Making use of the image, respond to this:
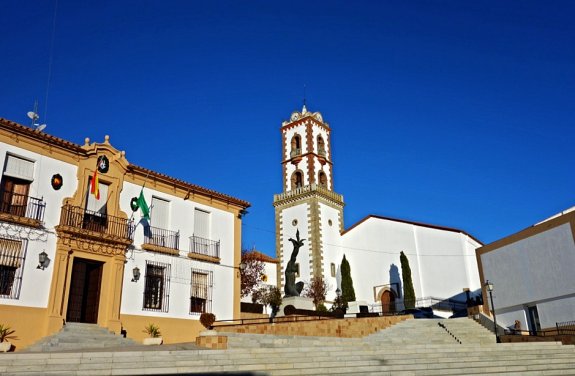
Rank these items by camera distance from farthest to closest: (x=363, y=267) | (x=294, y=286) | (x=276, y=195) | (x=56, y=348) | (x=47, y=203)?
1. (x=276, y=195)
2. (x=363, y=267)
3. (x=294, y=286)
4. (x=47, y=203)
5. (x=56, y=348)

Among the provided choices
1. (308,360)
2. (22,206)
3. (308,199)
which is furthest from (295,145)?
(308,360)

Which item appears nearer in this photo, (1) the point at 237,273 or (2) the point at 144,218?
(2) the point at 144,218

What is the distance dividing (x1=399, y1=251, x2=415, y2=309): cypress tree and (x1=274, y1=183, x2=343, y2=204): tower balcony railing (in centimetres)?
900

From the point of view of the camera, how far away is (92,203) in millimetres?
18984

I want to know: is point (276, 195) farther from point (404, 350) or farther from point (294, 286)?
point (404, 350)

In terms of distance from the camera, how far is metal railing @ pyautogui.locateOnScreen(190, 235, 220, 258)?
22.0 metres

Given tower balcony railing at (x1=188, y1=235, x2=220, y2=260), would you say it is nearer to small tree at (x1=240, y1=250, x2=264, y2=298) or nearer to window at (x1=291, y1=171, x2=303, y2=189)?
small tree at (x1=240, y1=250, x2=264, y2=298)

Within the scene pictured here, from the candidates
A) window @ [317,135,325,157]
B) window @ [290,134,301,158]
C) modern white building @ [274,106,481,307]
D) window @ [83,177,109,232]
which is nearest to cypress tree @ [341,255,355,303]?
modern white building @ [274,106,481,307]

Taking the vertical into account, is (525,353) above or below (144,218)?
below

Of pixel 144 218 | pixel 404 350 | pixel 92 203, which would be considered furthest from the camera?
pixel 144 218

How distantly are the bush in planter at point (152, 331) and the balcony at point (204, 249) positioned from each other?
11.1ft

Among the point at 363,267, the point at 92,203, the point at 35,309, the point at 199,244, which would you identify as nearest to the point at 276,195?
the point at 363,267

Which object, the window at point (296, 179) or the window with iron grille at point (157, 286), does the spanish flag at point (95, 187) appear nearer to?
the window with iron grille at point (157, 286)

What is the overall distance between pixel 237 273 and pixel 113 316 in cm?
659
